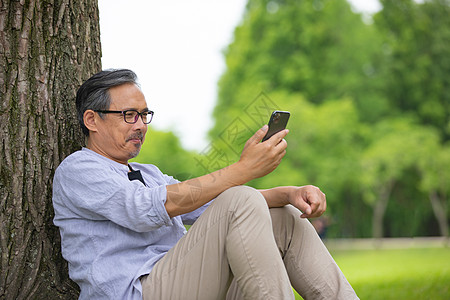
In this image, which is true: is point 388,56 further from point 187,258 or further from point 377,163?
point 187,258

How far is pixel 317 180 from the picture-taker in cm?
2348

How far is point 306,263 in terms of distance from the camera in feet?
9.37

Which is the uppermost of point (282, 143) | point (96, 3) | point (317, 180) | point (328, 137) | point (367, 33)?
point (367, 33)

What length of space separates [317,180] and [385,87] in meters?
7.25

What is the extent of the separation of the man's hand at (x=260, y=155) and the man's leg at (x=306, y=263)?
0.43 meters

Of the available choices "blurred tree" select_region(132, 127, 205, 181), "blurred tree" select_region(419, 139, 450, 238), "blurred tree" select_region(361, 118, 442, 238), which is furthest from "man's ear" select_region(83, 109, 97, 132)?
"blurred tree" select_region(419, 139, 450, 238)

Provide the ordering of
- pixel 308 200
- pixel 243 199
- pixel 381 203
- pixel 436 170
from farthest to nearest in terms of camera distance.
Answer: pixel 381 203
pixel 436 170
pixel 308 200
pixel 243 199

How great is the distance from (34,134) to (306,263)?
5.70 ft

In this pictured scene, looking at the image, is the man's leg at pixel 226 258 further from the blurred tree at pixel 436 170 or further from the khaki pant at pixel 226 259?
the blurred tree at pixel 436 170

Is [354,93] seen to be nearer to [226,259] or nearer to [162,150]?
[162,150]

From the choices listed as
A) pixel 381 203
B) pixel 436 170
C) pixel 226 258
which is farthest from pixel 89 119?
pixel 381 203

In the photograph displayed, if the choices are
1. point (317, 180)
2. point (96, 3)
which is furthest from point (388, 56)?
point (96, 3)

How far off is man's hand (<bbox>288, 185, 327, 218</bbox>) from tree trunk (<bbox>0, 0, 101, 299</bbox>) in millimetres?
1390

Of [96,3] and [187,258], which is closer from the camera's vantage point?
[187,258]
